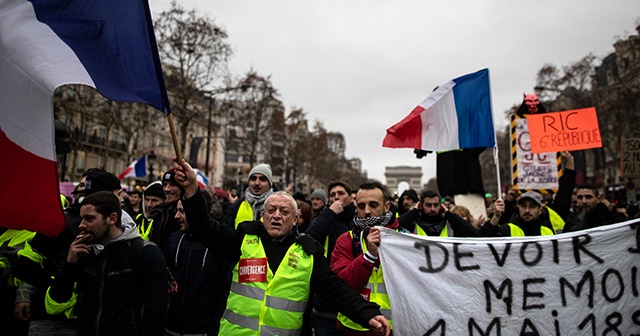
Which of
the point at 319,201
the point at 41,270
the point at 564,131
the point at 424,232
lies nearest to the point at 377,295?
the point at 424,232

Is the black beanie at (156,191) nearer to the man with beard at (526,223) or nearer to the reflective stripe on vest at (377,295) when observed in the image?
the reflective stripe on vest at (377,295)

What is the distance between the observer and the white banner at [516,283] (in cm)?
318

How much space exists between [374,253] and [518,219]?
285 centimetres

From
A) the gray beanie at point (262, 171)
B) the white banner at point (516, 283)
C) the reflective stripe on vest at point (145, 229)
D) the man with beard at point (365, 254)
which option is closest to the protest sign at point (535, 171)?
the white banner at point (516, 283)

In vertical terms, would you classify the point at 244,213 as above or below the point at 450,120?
below

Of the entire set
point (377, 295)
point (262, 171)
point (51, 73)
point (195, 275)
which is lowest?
point (377, 295)

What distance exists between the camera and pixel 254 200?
4969mm

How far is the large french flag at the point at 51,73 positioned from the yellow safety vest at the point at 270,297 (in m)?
1.15

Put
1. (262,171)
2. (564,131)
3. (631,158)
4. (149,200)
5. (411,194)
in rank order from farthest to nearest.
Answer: (411,194)
(564,131)
(631,158)
(262,171)
(149,200)

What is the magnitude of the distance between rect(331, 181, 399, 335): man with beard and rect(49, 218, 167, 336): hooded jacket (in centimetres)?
125

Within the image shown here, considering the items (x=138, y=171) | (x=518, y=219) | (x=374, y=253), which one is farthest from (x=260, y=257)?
(x=138, y=171)

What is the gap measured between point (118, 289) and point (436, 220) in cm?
332

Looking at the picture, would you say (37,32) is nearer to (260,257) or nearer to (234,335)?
(260,257)

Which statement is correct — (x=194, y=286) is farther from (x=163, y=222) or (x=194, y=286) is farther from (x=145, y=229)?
(x=145, y=229)
